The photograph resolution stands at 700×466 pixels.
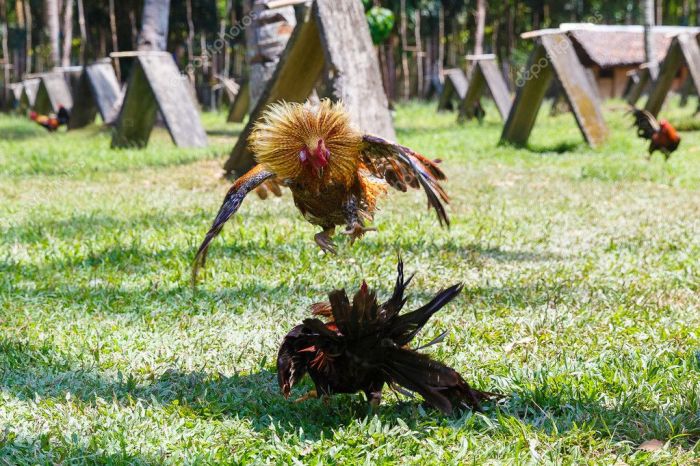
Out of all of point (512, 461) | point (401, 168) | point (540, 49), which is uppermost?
point (540, 49)

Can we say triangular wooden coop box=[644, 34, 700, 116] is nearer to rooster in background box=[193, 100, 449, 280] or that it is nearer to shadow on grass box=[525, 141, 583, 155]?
shadow on grass box=[525, 141, 583, 155]

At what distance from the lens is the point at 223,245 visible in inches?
219

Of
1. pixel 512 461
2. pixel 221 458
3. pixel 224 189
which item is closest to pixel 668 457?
pixel 512 461

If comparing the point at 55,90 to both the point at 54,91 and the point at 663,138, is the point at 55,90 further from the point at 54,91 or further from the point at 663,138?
the point at 663,138

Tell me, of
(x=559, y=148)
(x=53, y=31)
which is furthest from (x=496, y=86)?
(x=53, y=31)

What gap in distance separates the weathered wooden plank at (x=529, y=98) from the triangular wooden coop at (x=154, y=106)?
3944 mm

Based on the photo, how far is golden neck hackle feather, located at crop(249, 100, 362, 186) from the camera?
9.96 ft

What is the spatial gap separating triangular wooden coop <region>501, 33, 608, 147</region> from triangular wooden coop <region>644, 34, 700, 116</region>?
6.95ft

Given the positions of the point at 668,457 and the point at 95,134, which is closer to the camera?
the point at 668,457

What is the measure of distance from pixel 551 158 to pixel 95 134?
23.1 ft

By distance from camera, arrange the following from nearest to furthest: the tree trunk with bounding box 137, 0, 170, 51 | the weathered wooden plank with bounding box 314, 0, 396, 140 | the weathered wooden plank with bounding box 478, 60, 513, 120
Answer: the weathered wooden plank with bounding box 314, 0, 396, 140 → the tree trunk with bounding box 137, 0, 170, 51 → the weathered wooden plank with bounding box 478, 60, 513, 120

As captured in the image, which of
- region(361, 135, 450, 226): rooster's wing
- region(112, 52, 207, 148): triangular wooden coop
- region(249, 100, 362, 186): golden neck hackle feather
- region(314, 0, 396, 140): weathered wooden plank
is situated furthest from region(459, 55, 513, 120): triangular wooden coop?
region(249, 100, 362, 186): golden neck hackle feather

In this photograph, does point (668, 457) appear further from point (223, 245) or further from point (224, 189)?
point (224, 189)

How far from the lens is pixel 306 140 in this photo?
304 cm
